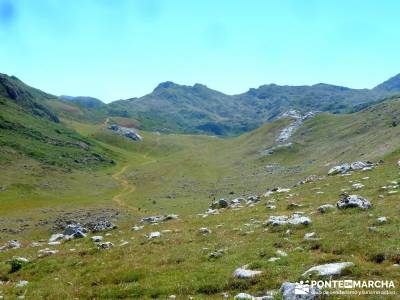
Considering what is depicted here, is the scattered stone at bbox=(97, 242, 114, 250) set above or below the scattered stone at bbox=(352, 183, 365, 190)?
below

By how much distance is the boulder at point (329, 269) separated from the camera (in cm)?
1920

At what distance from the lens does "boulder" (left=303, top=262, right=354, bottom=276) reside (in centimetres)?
1920

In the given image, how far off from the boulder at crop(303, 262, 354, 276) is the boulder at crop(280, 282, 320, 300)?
2213 millimetres

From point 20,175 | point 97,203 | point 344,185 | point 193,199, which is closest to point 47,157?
point 20,175

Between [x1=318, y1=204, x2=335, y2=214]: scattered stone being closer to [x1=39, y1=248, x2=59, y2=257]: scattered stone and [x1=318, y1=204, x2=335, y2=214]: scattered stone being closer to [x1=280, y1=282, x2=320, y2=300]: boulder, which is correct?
[x1=280, y1=282, x2=320, y2=300]: boulder

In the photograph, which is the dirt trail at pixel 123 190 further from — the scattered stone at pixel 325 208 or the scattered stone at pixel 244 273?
the scattered stone at pixel 244 273

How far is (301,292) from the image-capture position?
1669 centimetres

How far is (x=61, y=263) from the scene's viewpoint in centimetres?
3031

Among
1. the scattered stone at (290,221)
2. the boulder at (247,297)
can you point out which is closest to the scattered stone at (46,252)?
the scattered stone at (290,221)

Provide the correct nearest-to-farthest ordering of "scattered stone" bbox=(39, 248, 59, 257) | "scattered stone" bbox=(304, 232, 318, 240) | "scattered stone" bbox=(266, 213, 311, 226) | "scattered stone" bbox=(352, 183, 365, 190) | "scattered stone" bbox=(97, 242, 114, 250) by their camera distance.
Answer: "scattered stone" bbox=(304, 232, 318, 240)
"scattered stone" bbox=(266, 213, 311, 226)
"scattered stone" bbox=(97, 242, 114, 250)
"scattered stone" bbox=(39, 248, 59, 257)
"scattered stone" bbox=(352, 183, 365, 190)

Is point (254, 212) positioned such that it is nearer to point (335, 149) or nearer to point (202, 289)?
point (202, 289)

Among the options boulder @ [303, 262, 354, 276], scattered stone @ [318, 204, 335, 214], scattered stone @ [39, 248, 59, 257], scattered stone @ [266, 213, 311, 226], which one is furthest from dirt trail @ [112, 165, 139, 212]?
boulder @ [303, 262, 354, 276]

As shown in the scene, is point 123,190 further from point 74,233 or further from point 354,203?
point 354,203
